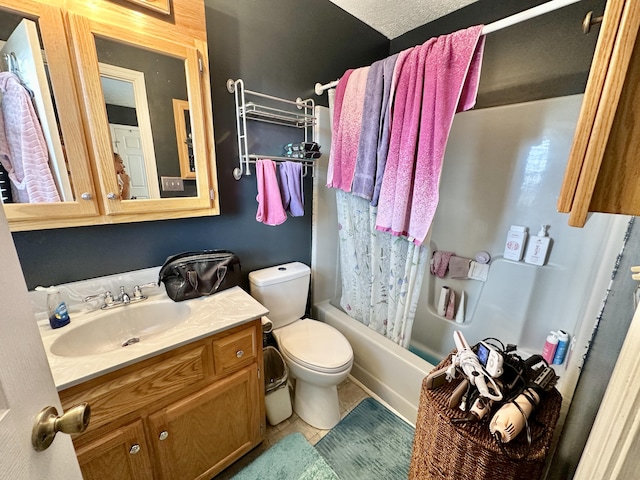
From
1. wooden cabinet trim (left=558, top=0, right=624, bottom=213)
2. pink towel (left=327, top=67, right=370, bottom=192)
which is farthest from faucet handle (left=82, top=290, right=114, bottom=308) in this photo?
wooden cabinet trim (left=558, top=0, right=624, bottom=213)

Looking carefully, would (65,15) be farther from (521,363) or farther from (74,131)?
(521,363)

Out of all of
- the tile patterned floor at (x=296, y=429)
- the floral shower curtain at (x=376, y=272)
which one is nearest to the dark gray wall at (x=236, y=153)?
the floral shower curtain at (x=376, y=272)

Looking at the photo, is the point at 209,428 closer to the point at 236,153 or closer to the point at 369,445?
the point at 369,445

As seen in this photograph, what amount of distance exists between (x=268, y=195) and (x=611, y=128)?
4.40ft

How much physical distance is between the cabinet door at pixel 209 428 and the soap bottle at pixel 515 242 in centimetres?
170

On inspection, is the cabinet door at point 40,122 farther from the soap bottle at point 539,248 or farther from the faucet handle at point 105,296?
the soap bottle at point 539,248

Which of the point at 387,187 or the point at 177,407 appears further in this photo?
the point at 387,187

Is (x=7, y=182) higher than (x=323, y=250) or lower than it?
higher

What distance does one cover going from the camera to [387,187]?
135 cm

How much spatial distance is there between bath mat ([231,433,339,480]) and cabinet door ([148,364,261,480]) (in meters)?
0.10

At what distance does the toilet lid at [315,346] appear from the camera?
1388 millimetres

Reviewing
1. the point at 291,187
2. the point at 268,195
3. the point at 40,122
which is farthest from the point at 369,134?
the point at 40,122

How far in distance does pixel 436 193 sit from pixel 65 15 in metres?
1.53

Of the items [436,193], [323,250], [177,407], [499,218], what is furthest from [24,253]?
[499,218]
